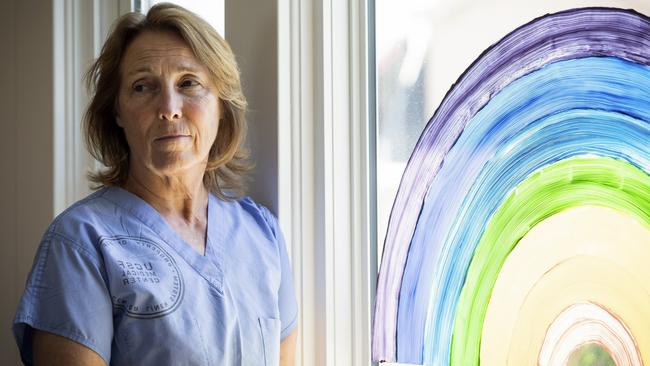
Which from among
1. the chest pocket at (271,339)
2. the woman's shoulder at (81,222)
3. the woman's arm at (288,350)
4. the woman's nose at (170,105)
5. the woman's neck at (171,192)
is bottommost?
the woman's arm at (288,350)

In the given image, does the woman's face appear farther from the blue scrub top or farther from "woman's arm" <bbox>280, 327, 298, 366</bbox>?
"woman's arm" <bbox>280, 327, 298, 366</bbox>

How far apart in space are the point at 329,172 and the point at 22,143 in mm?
1137

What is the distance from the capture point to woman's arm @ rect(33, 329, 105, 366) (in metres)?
1.18

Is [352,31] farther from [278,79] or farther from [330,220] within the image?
[330,220]

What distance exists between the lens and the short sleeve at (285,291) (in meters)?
1.46

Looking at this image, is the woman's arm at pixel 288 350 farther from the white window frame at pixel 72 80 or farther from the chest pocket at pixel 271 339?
the white window frame at pixel 72 80

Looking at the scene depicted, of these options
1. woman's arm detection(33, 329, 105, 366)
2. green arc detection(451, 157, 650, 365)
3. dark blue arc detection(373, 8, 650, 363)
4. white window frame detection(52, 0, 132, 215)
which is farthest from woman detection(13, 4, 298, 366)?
white window frame detection(52, 0, 132, 215)

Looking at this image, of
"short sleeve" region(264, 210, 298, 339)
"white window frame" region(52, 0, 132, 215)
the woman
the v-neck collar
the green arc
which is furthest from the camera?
"white window frame" region(52, 0, 132, 215)

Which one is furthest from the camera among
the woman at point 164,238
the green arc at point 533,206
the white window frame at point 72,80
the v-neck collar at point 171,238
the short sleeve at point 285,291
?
the white window frame at point 72,80

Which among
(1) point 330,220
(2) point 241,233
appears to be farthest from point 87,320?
(1) point 330,220

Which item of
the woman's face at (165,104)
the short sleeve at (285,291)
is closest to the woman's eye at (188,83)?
the woman's face at (165,104)

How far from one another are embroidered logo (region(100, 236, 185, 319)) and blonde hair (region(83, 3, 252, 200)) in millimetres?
196

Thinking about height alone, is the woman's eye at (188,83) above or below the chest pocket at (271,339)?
above

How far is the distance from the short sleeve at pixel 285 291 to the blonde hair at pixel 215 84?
0.11 metres
